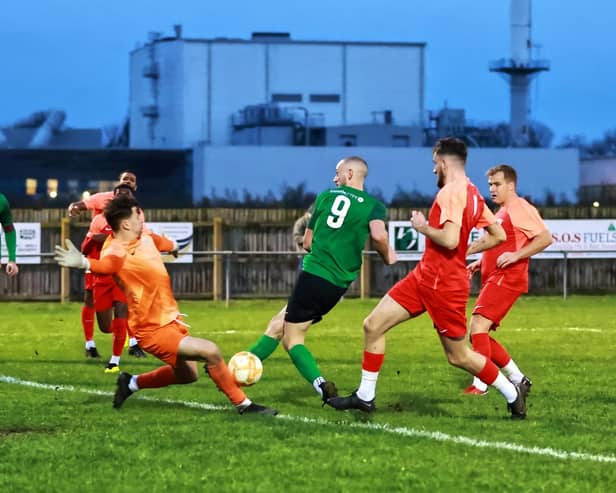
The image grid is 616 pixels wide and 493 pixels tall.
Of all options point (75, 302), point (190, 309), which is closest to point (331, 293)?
point (190, 309)

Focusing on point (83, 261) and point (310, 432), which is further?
point (310, 432)

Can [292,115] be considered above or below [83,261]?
above

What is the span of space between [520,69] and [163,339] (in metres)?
75.5

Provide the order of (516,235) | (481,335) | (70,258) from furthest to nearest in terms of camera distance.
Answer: (516,235) → (481,335) → (70,258)

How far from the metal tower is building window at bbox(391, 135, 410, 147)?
Result: 6.25 m

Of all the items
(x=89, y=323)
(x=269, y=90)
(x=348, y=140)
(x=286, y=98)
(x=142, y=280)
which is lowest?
(x=89, y=323)

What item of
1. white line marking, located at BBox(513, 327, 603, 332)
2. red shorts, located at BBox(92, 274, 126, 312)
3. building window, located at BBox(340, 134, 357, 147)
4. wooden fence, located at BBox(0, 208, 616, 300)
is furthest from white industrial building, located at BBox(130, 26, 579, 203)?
red shorts, located at BBox(92, 274, 126, 312)

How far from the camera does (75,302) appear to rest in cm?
3172

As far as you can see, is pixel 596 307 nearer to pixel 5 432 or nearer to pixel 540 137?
pixel 5 432

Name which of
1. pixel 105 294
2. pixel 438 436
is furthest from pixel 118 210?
pixel 105 294

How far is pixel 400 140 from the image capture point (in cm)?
7988

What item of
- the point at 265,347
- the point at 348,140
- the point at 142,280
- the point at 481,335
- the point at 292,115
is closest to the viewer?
the point at 142,280

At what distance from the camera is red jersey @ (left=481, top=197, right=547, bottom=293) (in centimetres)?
1205

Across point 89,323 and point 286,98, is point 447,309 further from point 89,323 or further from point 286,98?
point 286,98
